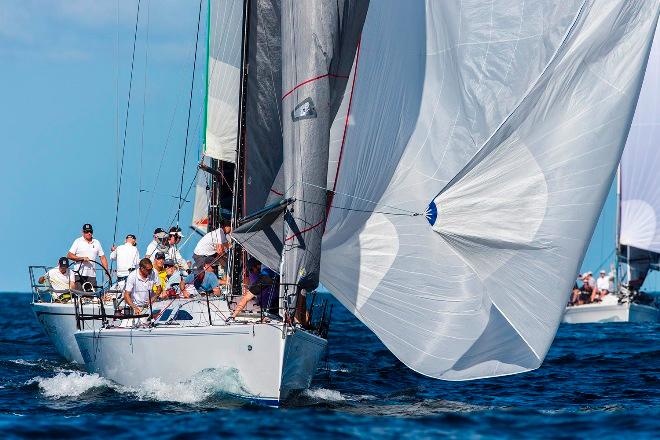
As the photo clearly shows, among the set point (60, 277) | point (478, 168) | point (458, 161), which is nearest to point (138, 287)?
point (458, 161)

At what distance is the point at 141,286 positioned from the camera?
17.9 m

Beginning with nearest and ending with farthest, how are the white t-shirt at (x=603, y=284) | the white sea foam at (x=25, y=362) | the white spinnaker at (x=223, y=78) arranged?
the white spinnaker at (x=223, y=78) → the white sea foam at (x=25, y=362) → the white t-shirt at (x=603, y=284)

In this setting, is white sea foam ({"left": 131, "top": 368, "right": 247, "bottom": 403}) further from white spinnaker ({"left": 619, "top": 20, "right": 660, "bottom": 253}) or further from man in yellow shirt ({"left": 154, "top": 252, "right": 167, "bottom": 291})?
white spinnaker ({"left": 619, "top": 20, "right": 660, "bottom": 253})

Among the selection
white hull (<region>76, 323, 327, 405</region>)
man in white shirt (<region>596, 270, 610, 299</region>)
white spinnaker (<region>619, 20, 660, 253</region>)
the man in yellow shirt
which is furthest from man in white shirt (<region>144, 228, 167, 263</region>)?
man in white shirt (<region>596, 270, 610, 299</region>)

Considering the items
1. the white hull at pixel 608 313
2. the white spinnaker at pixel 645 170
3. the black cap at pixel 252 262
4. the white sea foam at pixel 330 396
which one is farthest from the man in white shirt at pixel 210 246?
the white hull at pixel 608 313

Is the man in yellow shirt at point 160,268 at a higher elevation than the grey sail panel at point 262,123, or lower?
lower

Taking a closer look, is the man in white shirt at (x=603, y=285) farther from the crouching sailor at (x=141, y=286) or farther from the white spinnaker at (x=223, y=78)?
the crouching sailor at (x=141, y=286)

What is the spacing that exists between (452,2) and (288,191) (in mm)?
3534

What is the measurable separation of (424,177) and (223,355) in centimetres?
375

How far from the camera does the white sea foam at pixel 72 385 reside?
56.1ft

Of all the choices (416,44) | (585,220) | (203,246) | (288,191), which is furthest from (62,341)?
(585,220)

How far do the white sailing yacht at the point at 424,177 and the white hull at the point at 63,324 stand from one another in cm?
544

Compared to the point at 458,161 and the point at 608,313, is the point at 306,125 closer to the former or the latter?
the point at 458,161

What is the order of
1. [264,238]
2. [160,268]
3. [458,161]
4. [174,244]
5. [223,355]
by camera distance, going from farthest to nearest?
[174,244] → [160,268] → [264,238] → [458,161] → [223,355]
